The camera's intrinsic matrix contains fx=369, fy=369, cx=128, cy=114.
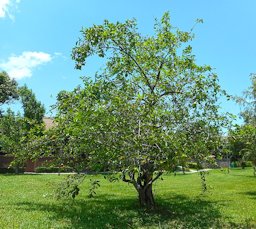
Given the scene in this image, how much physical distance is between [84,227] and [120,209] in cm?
330

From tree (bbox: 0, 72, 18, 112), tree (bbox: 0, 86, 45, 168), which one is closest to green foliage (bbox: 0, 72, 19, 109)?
tree (bbox: 0, 72, 18, 112)

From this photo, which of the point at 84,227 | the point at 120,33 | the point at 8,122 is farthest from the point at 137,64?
the point at 8,122

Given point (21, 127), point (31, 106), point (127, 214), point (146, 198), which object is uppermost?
point (31, 106)

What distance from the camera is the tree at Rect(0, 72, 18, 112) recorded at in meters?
47.3

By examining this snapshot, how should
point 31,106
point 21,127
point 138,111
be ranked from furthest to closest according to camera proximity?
point 31,106 → point 21,127 → point 138,111

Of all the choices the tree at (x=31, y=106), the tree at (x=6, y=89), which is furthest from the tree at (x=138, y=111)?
the tree at (x=6, y=89)

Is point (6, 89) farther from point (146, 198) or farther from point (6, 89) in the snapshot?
point (146, 198)

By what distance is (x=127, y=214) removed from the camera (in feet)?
36.7

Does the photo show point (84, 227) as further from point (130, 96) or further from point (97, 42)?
point (97, 42)

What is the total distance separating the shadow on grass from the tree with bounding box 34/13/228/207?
93 cm

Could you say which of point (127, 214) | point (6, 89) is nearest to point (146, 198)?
point (127, 214)

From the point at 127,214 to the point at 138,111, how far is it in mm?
3723

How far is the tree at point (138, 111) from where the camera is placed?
8.34 meters

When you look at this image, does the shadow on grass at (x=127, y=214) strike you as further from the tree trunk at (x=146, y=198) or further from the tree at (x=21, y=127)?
the tree at (x=21, y=127)
